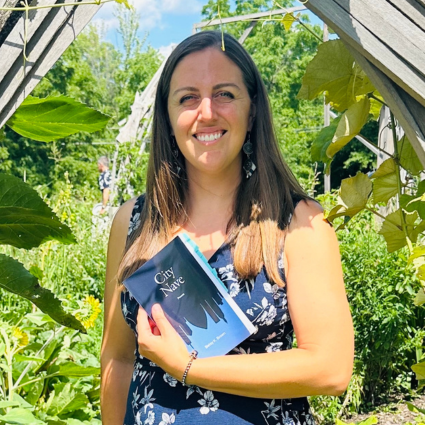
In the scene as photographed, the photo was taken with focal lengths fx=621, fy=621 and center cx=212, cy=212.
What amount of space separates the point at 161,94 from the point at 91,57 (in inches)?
1496

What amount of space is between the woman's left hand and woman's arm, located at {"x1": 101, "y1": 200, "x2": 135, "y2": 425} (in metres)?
0.26

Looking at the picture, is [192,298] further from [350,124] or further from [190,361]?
[350,124]

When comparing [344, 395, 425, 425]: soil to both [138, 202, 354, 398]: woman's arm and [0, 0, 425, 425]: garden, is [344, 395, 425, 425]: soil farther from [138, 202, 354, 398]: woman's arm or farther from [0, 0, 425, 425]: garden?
[138, 202, 354, 398]: woman's arm

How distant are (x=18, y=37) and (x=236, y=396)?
32.5 inches

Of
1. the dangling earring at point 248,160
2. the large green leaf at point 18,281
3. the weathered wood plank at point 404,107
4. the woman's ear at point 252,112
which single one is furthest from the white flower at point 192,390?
the weathered wood plank at point 404,107

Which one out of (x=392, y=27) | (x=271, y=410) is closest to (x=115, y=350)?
(x=271, y=410)

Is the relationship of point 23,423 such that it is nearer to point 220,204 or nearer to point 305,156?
point 220,204

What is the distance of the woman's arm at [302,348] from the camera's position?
1.19 meters

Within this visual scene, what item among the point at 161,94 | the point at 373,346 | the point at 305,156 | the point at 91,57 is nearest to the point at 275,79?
the point at 305,156

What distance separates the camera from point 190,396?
131 cm

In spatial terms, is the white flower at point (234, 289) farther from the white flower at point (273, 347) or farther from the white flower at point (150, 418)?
the white flower at point (150, 418)

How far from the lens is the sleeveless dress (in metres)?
1.29

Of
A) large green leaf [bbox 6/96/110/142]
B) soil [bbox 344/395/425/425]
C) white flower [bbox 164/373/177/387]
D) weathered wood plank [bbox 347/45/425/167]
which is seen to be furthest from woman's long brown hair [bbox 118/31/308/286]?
soil [bbox 344/395/425/425]

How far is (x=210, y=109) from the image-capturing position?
134cm
